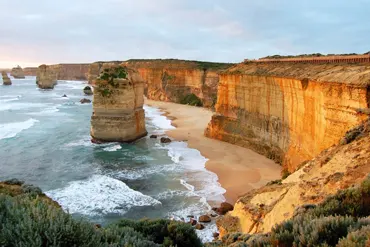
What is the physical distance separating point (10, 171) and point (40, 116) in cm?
2481

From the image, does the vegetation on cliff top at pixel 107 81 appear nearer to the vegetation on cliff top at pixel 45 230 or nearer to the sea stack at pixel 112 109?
the sea stack at pixel 112 109

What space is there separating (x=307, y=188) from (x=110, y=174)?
14.1m

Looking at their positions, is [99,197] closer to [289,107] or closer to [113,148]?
[113,148]

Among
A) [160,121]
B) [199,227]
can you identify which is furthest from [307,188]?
[160,121]

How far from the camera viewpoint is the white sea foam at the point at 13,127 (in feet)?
104

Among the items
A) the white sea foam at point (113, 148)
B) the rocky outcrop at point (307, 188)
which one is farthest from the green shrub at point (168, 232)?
the white sea foam at point (113, 148)

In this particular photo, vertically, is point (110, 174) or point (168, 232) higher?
point (168, 232)

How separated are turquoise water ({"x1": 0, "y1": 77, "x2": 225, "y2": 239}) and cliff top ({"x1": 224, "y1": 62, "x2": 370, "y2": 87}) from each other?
7.62m

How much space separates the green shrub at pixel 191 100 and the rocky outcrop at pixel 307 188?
161 ft

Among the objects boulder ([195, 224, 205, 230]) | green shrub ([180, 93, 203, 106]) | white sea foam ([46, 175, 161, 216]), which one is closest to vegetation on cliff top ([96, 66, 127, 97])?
white sea foam ([46, 175, 161, 216])

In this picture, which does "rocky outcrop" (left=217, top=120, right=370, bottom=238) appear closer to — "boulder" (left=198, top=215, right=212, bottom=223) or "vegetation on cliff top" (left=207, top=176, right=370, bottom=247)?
"vegetation on cliff top" (left=207, top=176, right=370, bottom=247)

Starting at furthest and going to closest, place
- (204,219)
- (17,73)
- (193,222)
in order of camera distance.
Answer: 1. (17,73)
2. (204,219)
3. (193,222)

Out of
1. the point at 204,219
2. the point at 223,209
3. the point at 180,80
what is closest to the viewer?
the point at 204,219

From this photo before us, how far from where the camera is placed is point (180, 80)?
218ft
